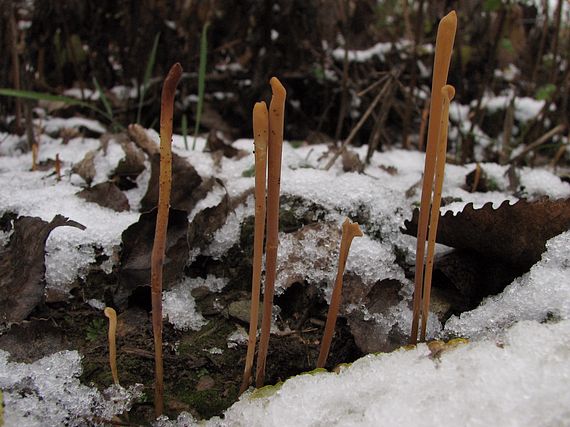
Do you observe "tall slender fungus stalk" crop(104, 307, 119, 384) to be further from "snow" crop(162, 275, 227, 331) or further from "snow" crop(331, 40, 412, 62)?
"snow" crop(331, 40, 412, 62)

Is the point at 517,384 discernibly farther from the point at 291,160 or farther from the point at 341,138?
the point at 341,138

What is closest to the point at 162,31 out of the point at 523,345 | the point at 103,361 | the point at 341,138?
the point at 341,138

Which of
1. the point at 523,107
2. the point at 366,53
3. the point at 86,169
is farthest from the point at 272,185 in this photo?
the point at 523,107

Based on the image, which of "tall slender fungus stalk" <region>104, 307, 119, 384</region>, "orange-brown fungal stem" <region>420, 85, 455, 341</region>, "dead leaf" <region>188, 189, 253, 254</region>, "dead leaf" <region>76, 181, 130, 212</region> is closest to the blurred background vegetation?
"dead leaf" <region>76, 181, 130, 212</region>

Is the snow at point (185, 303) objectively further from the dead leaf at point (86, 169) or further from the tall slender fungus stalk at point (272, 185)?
the dead leaf at point (86, 169)

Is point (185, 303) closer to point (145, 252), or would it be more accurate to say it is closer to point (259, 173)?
point (145, 252)

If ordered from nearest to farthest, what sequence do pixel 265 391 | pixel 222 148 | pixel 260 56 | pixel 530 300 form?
pixel 265 391
pixel 530 300
pixel 222 148
pixel 260 56
